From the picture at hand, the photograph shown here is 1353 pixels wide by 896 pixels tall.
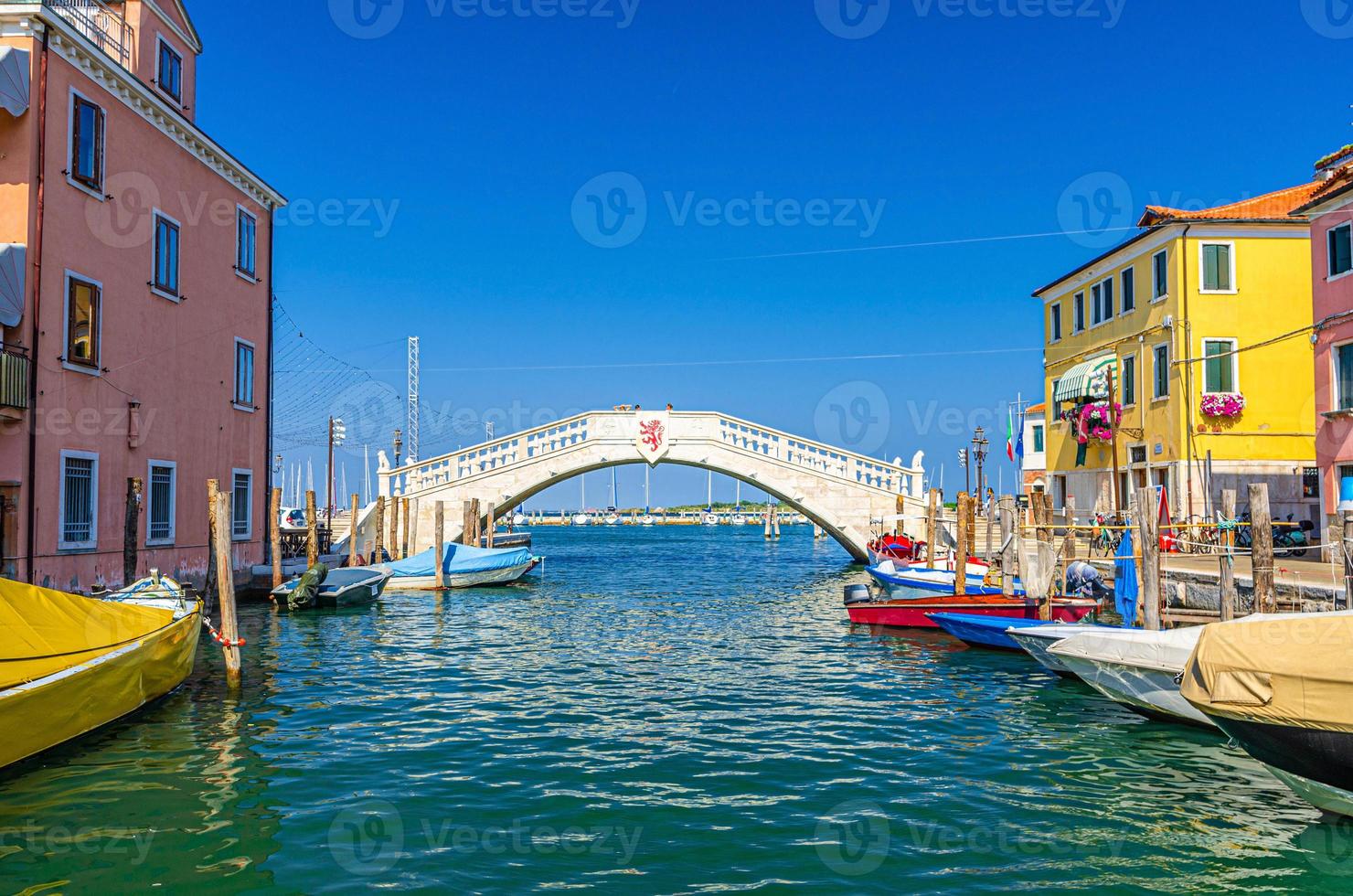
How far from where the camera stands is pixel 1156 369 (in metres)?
21.0

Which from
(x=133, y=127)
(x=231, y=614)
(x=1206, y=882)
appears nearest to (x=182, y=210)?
(x=133, y=127)

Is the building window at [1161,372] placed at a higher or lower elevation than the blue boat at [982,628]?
higher

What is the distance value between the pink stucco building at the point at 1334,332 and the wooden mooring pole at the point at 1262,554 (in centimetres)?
552

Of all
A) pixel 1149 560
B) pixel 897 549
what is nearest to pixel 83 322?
pixel 1149 560

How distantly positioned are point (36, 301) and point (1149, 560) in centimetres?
1335

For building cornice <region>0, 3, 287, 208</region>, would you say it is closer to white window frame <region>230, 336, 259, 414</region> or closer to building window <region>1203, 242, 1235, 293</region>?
white window frame <region>230, 336, 259, 414</region>

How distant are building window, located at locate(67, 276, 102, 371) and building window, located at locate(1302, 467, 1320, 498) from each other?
20.8 metres

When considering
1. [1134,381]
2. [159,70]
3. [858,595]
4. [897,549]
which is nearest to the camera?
[159,70]

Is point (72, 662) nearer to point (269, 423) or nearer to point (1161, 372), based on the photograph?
point (269, 423)

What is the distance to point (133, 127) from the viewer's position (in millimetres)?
14289

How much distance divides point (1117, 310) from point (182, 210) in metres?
19.2

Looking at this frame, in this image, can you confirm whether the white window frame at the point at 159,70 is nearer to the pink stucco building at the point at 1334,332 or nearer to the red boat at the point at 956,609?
the red boat at the point at 956,609

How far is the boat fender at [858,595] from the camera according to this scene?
16.5 meters

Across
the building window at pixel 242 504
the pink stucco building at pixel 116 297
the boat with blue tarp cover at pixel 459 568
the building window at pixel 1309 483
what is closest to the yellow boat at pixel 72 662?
the pink stucco building at pixel 116 297
